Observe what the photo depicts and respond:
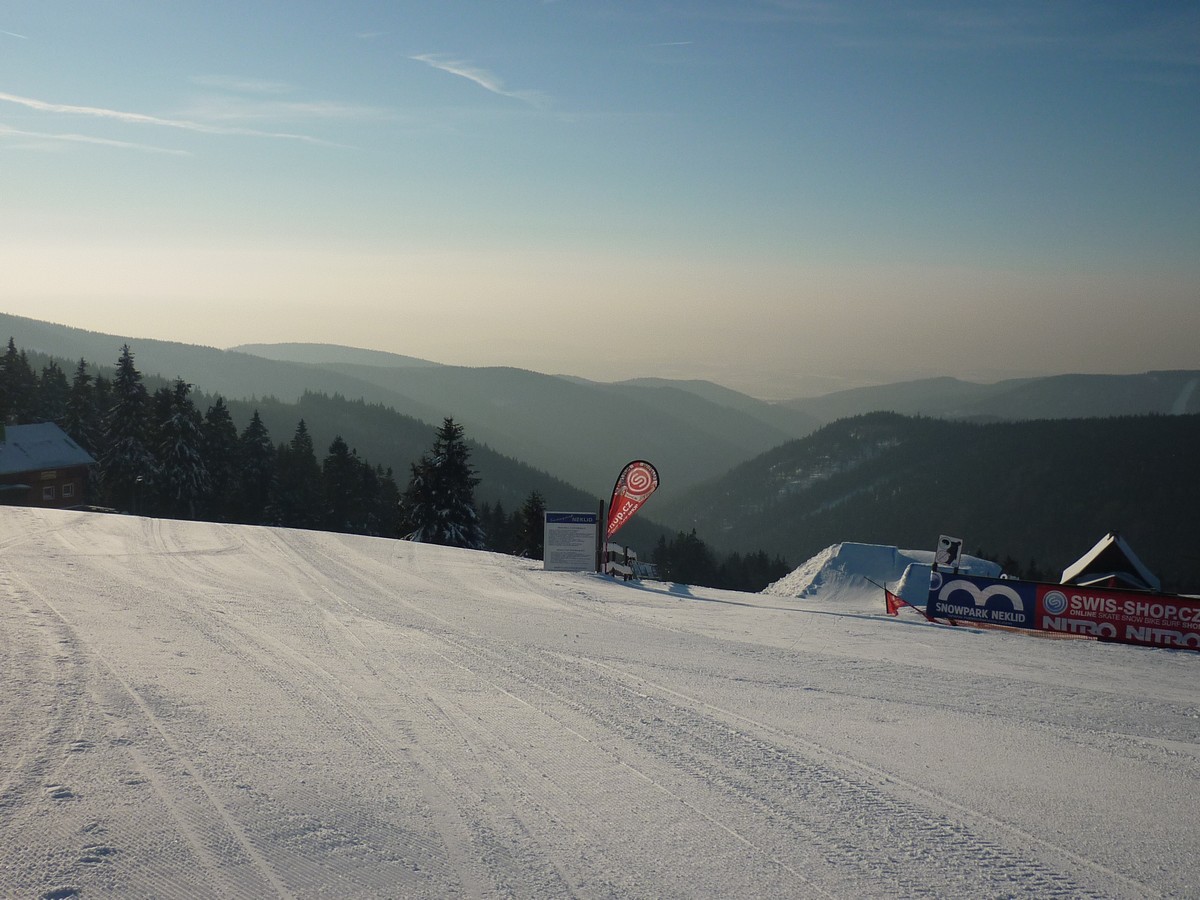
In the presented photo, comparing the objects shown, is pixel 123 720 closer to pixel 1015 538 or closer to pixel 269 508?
pixel 269 508

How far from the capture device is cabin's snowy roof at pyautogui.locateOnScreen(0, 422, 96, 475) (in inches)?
1927

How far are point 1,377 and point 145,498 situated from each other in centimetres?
1810

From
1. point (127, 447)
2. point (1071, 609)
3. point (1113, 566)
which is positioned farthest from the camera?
point (127, 447)

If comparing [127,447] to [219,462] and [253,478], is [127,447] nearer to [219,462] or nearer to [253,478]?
[219,462]

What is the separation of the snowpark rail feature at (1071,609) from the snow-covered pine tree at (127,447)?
4943 cm

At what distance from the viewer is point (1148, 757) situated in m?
8.24

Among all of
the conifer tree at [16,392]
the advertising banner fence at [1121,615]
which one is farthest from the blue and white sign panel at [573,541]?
the conifer tree at [16,392]

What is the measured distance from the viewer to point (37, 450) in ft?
167

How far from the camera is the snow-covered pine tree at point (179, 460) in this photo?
50.5 m

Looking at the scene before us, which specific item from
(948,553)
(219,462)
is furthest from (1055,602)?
(219,462)

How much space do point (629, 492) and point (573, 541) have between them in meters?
2.24

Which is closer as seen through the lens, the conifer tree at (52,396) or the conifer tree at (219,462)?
the conifer tree at (219,462)

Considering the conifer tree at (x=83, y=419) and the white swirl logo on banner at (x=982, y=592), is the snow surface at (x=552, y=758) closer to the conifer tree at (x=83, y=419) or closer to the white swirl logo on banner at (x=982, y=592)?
the white swirl logo on banner at (x=982, y=592)

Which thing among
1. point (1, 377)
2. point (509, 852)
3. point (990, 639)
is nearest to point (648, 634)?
point (990, 639)
